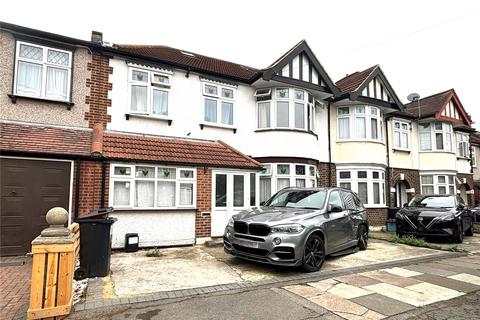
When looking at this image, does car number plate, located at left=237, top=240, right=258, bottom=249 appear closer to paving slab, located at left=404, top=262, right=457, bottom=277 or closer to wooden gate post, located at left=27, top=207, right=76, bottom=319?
wooden gate post, located at left=27, top=207, right=76, bottom=319

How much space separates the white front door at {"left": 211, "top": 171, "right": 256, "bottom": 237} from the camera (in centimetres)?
1020

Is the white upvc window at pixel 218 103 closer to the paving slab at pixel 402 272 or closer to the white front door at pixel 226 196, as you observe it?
the white front door at pixel 226 196

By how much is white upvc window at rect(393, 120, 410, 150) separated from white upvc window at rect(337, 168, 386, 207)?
3.28 m

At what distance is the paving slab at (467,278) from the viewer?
6320mm

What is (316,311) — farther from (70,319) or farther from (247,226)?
(70,319)

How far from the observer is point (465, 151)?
2053 cm

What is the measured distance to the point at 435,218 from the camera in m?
10.7

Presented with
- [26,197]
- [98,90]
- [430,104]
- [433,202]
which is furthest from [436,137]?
[26,197]

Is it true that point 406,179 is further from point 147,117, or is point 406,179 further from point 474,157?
point 147,117

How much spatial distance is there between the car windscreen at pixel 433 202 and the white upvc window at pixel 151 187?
28.3 ft

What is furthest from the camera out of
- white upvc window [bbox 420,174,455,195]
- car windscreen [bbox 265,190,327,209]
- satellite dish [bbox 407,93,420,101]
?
satellite dish [bbox 407,93,420,101]

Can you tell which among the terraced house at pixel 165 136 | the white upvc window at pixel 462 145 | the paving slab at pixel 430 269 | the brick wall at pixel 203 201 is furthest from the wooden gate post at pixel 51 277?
the white upvc window at pixel 462 145

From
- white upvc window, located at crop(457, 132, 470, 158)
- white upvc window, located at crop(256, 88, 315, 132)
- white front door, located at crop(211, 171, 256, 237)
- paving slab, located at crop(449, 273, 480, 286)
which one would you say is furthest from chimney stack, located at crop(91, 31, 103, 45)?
white upvc window, located at crop(457, 132, 470, 158)

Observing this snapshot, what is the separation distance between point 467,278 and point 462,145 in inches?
675
